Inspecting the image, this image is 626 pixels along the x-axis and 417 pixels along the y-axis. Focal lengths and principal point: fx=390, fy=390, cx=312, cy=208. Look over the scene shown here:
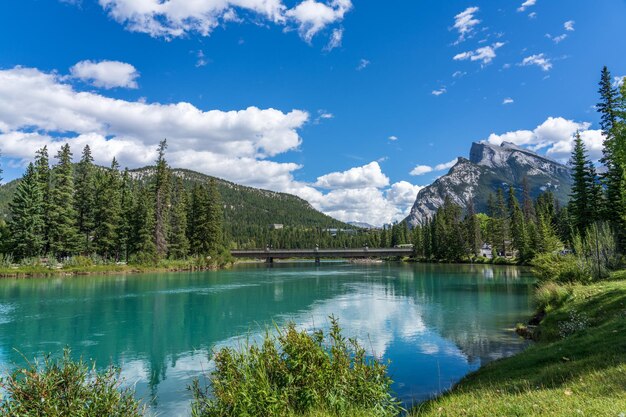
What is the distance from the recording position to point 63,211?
217 ft

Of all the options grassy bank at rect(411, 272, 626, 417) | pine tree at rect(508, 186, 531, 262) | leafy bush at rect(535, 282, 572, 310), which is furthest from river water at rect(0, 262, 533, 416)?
pine tree at rect(508, 186, 531, 262)

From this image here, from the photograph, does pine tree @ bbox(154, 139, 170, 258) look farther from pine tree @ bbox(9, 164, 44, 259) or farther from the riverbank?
pine tree @ bbox(9, 164, 44, 259)

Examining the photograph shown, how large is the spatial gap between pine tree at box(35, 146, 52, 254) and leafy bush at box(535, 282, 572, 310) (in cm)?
6975

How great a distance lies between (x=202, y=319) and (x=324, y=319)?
9.01 m

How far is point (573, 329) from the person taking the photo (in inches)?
631

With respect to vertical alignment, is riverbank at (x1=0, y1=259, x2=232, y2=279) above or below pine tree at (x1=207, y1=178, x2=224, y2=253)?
below

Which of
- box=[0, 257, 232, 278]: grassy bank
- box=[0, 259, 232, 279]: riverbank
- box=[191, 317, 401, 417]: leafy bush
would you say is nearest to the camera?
box=[191, 317, 401, 417]: leafy bush

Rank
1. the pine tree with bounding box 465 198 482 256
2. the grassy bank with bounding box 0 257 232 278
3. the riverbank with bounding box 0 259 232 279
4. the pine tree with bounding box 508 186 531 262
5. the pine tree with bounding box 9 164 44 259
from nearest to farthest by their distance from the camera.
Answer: the riverbank with bounding box 0 259 232 279 < the grassy bank with bounding box 0 257 232 278 < the pine tree with bounding box 9 164 44 259 < the pine tree with bounding box 508 186 531 262 < the pine tree with bounding box 465 198 482 256

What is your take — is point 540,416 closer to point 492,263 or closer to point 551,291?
point 551,291

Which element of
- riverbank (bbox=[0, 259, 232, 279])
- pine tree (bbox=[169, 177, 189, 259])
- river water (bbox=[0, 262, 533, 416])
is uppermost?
pine tree (bbox=[169, 177, 189, 259])

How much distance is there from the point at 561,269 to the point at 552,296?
6.71m

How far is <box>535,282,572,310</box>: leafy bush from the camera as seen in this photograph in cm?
2359

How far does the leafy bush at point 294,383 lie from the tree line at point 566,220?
2626cm

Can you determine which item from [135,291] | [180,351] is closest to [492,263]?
[135,291]
